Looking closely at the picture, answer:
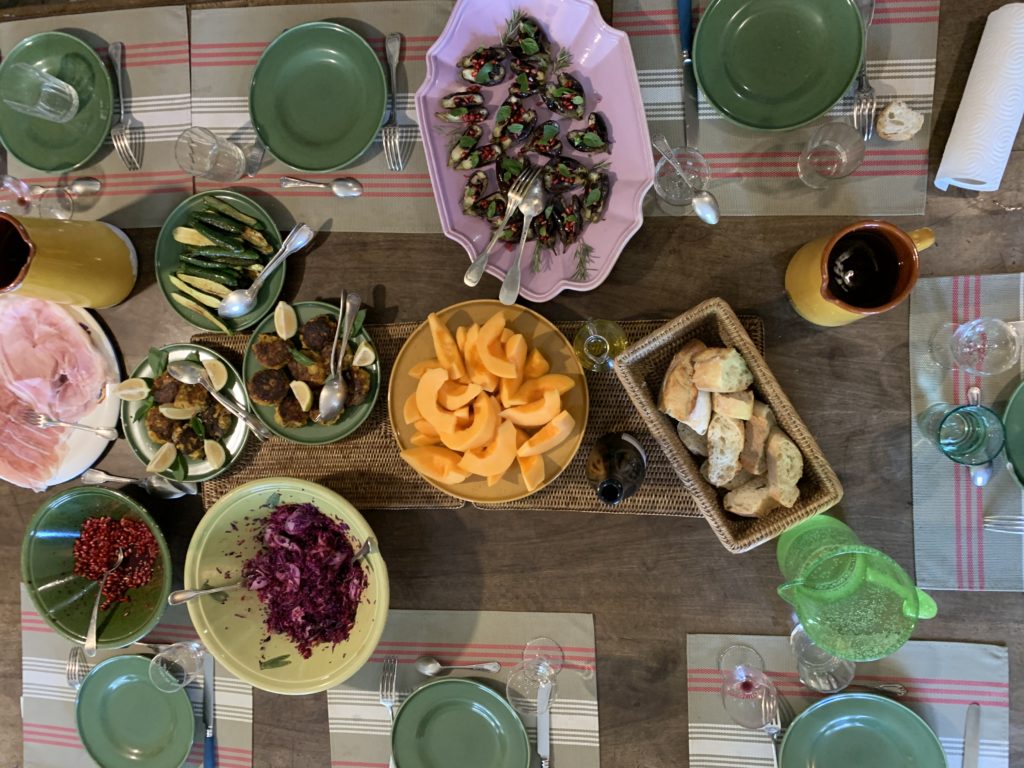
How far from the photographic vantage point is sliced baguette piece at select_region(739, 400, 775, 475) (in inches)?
44.9

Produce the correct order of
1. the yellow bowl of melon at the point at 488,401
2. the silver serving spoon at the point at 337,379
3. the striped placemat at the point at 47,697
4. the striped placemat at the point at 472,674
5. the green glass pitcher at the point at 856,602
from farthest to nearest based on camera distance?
the striped placemat at the point at 47,697 < the striped placemat at the point at 472,674 < the silver serving spoon at the point at 337,379 < the yellow bowl of melon at the point at 488,401 < the green glass pitcher at the point at 856,602

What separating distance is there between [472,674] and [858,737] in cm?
79

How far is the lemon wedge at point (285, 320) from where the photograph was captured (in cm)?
130

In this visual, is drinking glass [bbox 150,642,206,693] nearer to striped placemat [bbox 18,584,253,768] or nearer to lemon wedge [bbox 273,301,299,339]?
striped placemat [bbox 18,584,253,768]

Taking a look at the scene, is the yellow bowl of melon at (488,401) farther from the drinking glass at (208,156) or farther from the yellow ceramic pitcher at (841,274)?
the drinking glass at (208,156)

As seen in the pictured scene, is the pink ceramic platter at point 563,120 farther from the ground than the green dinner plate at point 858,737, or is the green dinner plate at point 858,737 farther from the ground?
the pink ceramic platter at point 563,120

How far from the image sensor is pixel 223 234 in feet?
4.38

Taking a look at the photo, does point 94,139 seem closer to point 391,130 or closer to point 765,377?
point 391,130

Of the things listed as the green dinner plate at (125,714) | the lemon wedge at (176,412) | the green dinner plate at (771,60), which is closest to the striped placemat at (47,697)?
the green dinner plate at (125,714)

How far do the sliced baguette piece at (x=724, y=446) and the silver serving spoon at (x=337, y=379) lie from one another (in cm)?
71

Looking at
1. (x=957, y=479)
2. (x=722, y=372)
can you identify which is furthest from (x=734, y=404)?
(x=957, y=479)

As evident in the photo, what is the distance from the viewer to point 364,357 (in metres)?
1.29

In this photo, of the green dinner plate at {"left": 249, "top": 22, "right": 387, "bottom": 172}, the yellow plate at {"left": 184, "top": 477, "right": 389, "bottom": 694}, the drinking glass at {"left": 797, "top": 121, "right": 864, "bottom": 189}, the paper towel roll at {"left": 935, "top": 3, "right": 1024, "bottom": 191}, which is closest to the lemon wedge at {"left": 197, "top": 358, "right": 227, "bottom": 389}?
the yellow plate at {"left": 184, "top": 477, "right": 389, "bottom": 694}

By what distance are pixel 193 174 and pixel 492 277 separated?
697 mm
